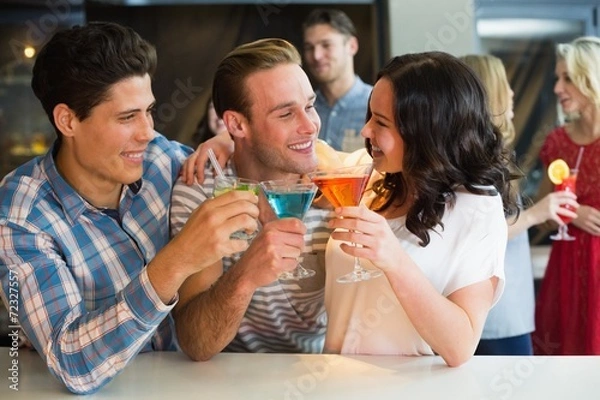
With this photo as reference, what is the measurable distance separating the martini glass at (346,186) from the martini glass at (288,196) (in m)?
0.05

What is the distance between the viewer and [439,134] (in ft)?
7.22

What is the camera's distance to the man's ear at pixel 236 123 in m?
2.67

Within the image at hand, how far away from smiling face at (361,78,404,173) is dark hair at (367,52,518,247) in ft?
0.07

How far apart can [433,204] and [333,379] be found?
1.71 feet

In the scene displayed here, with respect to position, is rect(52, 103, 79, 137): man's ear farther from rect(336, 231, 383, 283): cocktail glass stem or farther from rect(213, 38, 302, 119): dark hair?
rect(336, 231, 383, 283): cocktail glass stem

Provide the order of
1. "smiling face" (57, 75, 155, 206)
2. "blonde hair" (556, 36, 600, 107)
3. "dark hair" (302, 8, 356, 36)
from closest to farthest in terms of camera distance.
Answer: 1. "smiling face" (57, 75, 155, 206)
2. "blonde hair" (556, 36, 600, 107)
3. "dark hair" (302, 8, 356, 36)

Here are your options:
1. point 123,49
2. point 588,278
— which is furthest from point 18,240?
point 588,278

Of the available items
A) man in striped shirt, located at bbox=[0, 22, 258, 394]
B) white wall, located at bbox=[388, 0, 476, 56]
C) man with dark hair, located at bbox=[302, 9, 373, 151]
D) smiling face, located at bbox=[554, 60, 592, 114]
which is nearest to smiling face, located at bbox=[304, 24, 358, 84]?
man with dark hair, located at bbox=[302, 9, 373, 151]

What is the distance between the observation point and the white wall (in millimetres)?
5301

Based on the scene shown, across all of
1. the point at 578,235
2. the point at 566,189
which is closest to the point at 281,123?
the point at 566,189

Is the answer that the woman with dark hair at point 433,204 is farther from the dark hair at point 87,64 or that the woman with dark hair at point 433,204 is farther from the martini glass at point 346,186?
the dark hair at point 87,64

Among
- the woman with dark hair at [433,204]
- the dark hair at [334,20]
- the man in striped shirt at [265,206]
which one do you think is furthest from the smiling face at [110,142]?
the dark hair at [334,20]

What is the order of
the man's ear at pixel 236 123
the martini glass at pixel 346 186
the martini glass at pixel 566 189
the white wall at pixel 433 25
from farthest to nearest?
the white wall at pixel 433 25
the martini glass at pixel 566 189
the man's ear at pixel 236 123
the martini glass at pixel 346 186

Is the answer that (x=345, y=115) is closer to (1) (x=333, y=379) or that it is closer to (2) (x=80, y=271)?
(2) (x=80, y=271)
